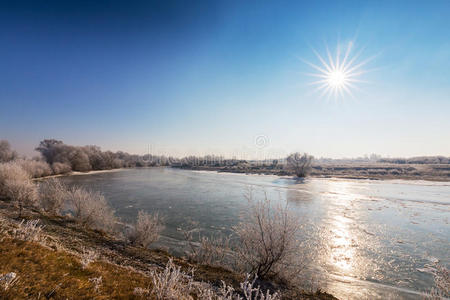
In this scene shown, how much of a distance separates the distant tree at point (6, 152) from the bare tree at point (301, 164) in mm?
74426

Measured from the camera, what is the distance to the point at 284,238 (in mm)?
6406

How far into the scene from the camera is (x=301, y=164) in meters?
51.8

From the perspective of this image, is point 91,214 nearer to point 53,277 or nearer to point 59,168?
point 53,277

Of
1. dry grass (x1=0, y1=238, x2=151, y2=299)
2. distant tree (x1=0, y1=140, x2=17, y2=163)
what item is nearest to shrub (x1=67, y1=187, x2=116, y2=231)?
dry grass (x1=0, y1=238, x2=151, y2=299)

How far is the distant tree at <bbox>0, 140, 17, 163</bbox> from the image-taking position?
174 feet

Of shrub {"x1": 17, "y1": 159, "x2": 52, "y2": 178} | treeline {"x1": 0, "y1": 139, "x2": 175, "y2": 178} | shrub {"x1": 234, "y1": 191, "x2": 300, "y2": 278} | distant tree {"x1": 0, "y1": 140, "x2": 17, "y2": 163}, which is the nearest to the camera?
shrub {"x1": 234, "y1": 191, "x2": 300, "y2": 278}

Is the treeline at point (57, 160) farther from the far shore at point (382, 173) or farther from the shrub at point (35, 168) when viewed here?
the far shore at point (382, 173)

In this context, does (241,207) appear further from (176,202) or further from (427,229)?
(427,229)

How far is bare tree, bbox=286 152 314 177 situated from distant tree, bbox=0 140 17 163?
7443 cm

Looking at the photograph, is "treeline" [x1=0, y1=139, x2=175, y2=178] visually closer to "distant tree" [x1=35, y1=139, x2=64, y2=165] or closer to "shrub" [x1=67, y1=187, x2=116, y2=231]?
"distant tree" [x1=35, y1=139, x2=64, y2=165]

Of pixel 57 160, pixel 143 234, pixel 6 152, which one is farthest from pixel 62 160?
pixel 143 234

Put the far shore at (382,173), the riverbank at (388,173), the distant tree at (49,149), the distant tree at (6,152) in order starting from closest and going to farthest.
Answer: the far shore at (382,173)
the riverbank at (388,173)
the distant tree at (6,152)
the distant tree at (49,149)

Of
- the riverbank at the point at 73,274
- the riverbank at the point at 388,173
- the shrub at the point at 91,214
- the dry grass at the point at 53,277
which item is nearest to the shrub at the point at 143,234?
the riverbank at the point at 73,274

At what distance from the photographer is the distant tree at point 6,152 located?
53.0 meters
